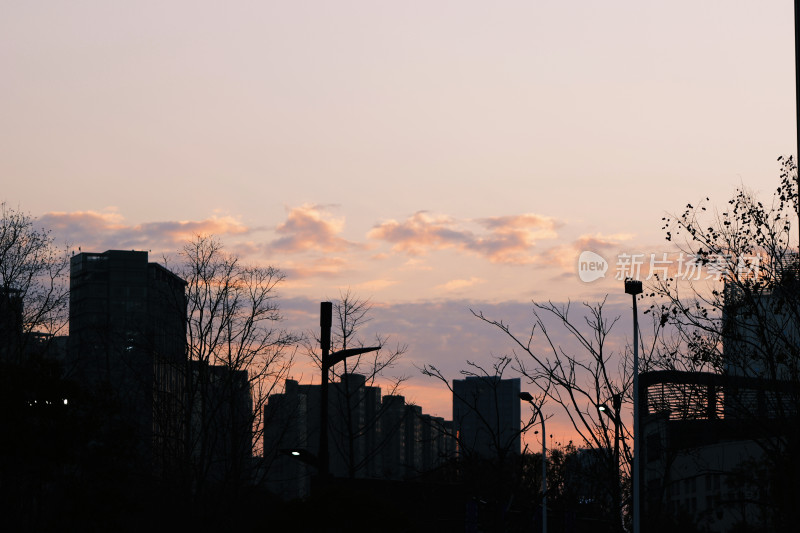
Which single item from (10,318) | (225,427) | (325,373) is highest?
(10,318)

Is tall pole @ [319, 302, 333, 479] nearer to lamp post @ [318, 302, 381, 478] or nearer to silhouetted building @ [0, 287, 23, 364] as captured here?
lamp post @ [318, 302, 381, 478]

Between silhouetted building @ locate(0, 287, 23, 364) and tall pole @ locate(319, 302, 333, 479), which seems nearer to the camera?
tall pole @ locate(319, 302, 333, 479)

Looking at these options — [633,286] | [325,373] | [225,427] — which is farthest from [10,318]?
[633,286]

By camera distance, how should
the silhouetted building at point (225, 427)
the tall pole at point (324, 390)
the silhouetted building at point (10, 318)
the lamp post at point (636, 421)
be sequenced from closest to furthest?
1. the tall pole at point (324, 390)
2. the lamp post at point (636, 421)
3. the silhouetted building at point (10, 318)
4. the silhouetted building at point (225, 427)

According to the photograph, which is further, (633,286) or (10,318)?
(10,318)

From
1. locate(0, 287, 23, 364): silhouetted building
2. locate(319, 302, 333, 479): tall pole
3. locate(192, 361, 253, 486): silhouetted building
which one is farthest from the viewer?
locate(192, 361, 253, 486): silhouetted building

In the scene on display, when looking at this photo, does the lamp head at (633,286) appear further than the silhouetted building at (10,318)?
No

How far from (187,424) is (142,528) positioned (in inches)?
188

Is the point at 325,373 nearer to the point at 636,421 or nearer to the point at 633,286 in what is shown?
the point at 633,286

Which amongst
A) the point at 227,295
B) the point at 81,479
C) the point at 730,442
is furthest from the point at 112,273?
the point at 81,479

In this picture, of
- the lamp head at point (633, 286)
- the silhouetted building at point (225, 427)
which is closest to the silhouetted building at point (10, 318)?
the silhouetted building at point (225, 427)

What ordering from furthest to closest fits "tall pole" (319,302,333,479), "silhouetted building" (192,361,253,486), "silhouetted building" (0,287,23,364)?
"silhouetted building" (192,361,253,486), "silhouetted building" (0,287,23,364), "tall pole" (319,302,333,479)

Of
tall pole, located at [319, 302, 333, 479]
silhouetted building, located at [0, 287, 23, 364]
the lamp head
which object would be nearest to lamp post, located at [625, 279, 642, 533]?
the lamp head

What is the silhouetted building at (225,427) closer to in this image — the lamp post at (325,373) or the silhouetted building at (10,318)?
the silhouetted building at (10,318)
